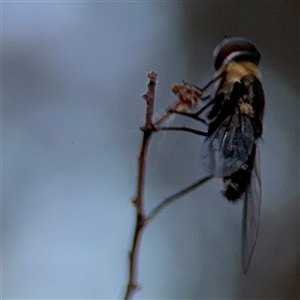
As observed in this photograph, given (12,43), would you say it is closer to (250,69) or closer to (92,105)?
(92,105)

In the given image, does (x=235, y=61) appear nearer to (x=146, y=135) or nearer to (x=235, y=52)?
(x=235, y=52)

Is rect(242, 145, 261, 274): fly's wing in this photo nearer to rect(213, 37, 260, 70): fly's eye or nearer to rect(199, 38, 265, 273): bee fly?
rect(199, 38, 265, 273): bee fly

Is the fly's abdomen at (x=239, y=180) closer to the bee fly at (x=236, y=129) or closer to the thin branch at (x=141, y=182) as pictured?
the bee fly at (x=236, y=129)

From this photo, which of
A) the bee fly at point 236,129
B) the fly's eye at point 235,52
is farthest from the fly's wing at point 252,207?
the fly's eye at point 235,52

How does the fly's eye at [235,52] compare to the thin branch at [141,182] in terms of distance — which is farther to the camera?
the fly's eye at [235,52]

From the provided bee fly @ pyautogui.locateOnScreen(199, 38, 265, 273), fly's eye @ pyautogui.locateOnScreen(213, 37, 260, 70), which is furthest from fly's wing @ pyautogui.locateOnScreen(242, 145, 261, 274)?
fly's eye @ pyautogui.locateOnScreen(213, 37, 260, 70)

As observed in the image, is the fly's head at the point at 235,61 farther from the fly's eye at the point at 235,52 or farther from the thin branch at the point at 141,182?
the thin branch at the point at 141,182

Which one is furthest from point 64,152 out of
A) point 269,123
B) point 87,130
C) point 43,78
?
point 269,123

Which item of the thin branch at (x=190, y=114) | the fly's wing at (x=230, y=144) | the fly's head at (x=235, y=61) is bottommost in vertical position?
the fly's wing at (x=230, y=144)

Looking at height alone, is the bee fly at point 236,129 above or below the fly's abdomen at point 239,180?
above
